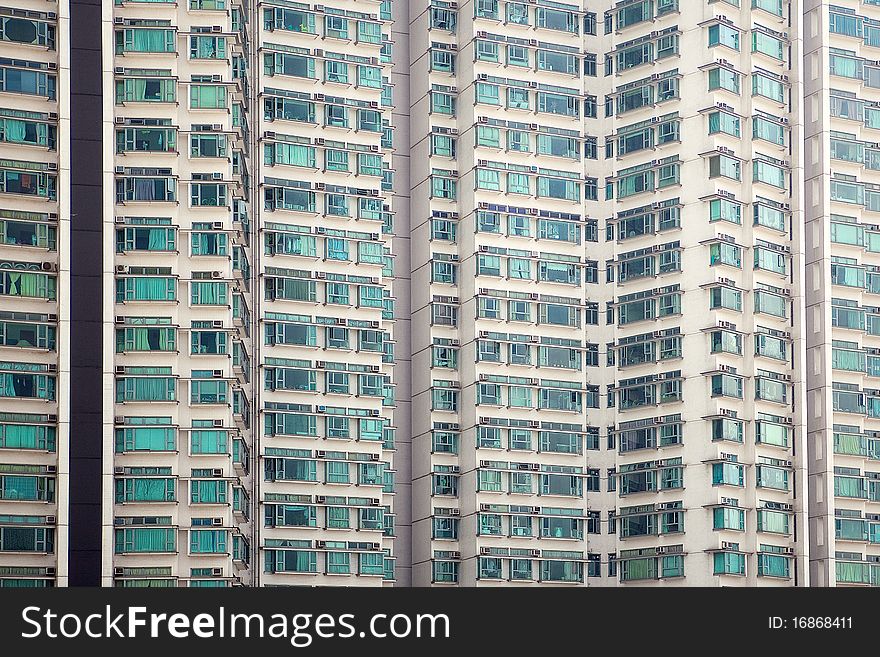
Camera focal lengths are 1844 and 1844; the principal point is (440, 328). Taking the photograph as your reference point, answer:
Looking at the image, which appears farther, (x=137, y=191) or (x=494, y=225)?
(x=494, y=225)

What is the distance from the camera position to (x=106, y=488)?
335 feet

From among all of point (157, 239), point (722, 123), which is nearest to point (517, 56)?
point (722, 123)

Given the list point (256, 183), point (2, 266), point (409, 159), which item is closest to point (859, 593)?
point (2, 266)

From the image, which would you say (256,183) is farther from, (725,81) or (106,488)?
(725,81)

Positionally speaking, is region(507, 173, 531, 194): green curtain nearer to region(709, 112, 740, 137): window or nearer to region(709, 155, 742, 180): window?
region(709, 155, 742, 180): window

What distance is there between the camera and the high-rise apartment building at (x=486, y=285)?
109000mm

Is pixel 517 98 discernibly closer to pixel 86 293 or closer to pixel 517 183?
pixel 517 183

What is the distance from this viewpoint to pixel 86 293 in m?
103

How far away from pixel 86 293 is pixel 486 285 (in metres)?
30.7

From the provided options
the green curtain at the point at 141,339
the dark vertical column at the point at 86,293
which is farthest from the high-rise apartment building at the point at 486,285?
the dark vertical column at the point at 86,293

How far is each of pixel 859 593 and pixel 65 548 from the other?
61.9 meters

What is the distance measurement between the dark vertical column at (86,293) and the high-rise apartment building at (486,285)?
42.8 inches

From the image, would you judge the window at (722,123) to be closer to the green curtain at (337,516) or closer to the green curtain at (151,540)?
the green curtain at (337,516)

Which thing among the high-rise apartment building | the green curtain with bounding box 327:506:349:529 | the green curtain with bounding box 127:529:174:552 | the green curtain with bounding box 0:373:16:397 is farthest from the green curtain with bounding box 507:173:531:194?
the green curtain with bounding box 0:373:16:397
